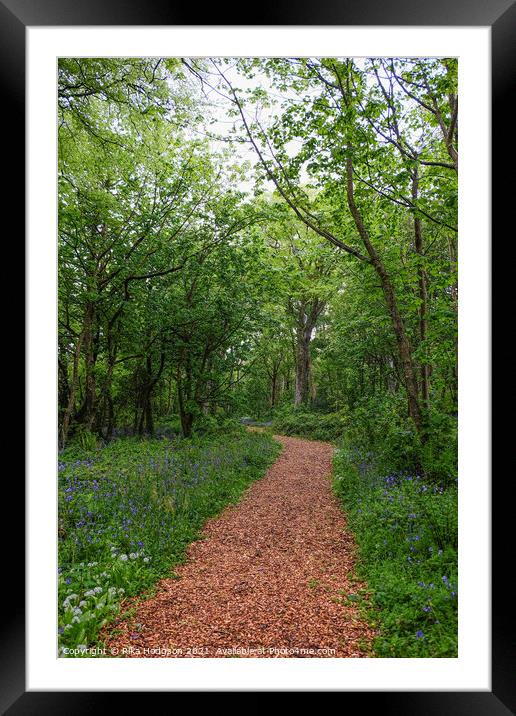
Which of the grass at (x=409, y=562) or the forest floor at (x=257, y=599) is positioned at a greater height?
A: the grass at (x=409, y=562)

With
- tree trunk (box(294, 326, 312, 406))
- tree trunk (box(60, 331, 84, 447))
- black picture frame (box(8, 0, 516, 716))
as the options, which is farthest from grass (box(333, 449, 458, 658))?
tree trunk (box(294, 326, 312, 406))

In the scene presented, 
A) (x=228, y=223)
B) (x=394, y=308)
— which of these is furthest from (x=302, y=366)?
(x=394, y=308)

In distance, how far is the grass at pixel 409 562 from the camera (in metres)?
2.12

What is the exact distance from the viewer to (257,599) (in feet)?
9.24

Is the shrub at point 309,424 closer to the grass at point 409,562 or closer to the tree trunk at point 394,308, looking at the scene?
the tree trunk at point 394,308

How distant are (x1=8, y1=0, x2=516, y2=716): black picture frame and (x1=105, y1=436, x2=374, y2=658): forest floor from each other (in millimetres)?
552

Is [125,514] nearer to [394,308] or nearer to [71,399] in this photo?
[71,399]

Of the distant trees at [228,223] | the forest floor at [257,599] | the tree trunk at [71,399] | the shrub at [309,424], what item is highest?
the distant trees at [228,223]

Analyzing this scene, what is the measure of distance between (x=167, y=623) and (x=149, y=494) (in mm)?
2206
